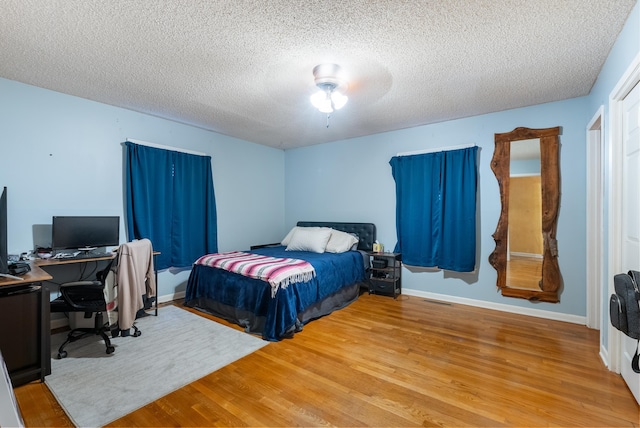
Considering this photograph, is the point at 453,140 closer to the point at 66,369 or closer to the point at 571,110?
the point at 571,110

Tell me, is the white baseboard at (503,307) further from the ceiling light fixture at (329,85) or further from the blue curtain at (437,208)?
the ceiling light fixture at (329,85)

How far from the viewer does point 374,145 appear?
473 cm

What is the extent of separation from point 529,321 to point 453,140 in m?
2.42

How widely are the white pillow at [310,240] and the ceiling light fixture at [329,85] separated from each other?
81.6 inches

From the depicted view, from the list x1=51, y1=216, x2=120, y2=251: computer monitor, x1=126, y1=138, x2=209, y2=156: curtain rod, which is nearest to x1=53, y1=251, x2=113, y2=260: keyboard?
x1=51, y1=216, x2=120, y2=251: computer monitor

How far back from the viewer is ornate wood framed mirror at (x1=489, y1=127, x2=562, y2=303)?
336 centimetres

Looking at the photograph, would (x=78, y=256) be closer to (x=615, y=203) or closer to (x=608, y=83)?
(x=615, y=203)

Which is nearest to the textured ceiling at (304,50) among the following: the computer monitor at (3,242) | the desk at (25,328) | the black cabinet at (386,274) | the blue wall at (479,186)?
the blue wall at (479,186)

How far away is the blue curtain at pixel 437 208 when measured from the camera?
3814 millimetres

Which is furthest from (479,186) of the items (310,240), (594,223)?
A: (310,240)

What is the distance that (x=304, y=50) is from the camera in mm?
2289

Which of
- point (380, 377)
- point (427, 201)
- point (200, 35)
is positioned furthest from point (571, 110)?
point (200, 35)

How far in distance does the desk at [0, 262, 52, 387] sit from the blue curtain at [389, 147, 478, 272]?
13.0 feet

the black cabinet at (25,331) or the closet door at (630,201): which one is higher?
the closet door at (630,201)
